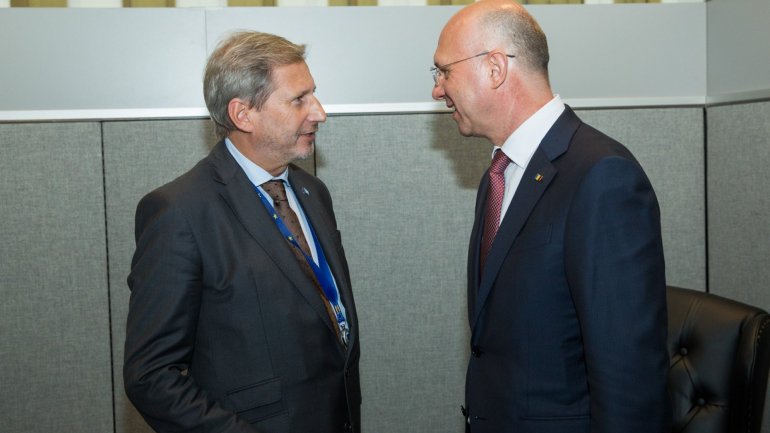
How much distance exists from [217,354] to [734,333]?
4.00 feet

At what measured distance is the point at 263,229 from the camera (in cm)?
180

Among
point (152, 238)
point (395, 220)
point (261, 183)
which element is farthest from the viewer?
point (395, 220)

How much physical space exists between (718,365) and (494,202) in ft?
2.20

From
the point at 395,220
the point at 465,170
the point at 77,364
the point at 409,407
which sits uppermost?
the point at 465,170

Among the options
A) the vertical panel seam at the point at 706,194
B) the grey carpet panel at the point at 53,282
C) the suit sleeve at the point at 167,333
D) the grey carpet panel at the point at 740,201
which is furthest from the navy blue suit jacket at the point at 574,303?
the grey carpet panel at the point at 53,282

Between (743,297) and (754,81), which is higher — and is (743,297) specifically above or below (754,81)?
below

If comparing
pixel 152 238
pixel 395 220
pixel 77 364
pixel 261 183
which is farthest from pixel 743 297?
pixel 77 364

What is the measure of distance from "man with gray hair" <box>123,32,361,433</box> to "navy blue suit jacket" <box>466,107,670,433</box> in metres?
0.39

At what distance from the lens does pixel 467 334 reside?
2.85 meters

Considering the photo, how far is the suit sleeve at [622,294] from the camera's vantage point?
141cm

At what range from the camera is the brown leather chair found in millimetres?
1743

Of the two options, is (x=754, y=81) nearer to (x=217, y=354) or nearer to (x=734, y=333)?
(x=734, y=333)

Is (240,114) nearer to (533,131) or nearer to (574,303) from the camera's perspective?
(533,131)

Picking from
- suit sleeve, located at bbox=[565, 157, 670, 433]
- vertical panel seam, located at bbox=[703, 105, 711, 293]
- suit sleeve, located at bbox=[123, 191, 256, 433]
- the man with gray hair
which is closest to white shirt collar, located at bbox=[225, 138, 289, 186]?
the man with gray hair
